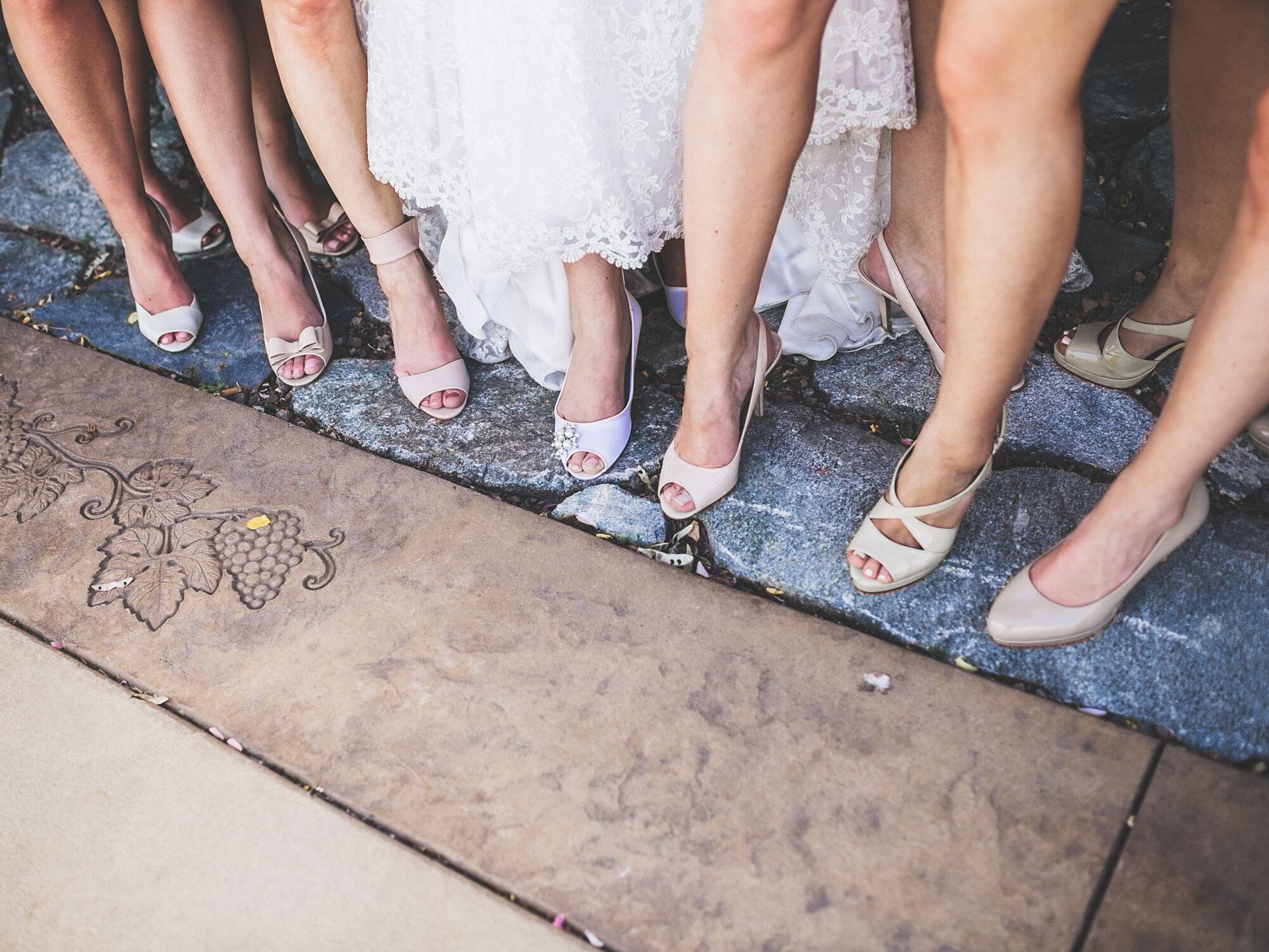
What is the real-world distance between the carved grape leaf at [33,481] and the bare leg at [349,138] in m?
0.60

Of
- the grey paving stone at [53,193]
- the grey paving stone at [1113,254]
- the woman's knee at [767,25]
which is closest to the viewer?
the woman's knee at [767,25]

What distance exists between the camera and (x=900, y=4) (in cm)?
127

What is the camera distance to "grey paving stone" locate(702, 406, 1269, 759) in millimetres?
1103

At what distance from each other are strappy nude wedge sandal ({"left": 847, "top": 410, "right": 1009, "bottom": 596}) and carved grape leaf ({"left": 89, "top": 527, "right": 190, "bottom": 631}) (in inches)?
40.2

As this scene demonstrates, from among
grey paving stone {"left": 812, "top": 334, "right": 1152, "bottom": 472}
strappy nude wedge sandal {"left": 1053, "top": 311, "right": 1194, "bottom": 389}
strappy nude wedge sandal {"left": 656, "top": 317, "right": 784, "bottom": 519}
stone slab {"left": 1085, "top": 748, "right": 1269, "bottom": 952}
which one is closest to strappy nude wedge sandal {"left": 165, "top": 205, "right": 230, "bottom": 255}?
strappy nude wedge sandal {"left": 656, "top": 317, "right": 784, "bottom": 519}

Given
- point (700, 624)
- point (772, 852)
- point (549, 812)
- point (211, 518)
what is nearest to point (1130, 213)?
point (700, 624)

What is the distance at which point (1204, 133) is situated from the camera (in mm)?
1309

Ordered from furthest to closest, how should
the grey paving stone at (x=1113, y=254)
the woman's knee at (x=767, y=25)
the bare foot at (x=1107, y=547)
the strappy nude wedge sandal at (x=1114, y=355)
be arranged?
the grey paving stone at (x=1113, y=254), the strappy nude wedge sandal at (x=1114, y=355), the bare foot at (x=1107, y=547), the woman's knee at (x=767, y=25)

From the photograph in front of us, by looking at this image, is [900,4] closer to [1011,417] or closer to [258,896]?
[1011,417]

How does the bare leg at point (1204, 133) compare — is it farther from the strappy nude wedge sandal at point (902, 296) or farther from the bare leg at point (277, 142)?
the bare leg at point (277, 142)

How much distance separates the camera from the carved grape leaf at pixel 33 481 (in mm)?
1494

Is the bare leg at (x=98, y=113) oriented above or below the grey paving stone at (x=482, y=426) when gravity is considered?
above

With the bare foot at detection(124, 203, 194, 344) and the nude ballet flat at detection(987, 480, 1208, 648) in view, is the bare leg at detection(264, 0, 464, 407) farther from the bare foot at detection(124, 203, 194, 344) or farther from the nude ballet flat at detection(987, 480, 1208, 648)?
the nude ballet flat at detection(987, 480, 1208, 648)

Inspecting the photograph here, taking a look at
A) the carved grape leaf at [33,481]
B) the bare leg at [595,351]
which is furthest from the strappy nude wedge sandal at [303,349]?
the bare leg at [595,351]
